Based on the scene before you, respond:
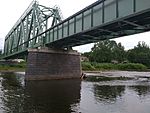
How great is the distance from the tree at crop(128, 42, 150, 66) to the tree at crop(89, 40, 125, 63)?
21.1ft

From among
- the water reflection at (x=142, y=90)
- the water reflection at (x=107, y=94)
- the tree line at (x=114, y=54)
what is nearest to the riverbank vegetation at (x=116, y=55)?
the tree line at (x=114, y=54)

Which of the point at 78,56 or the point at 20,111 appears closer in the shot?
the point at 20,111

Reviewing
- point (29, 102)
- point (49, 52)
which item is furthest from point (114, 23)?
point (49, 52)

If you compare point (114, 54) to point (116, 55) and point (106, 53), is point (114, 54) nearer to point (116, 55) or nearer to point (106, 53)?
point (116, 55)

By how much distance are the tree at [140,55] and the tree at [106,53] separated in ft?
21.1

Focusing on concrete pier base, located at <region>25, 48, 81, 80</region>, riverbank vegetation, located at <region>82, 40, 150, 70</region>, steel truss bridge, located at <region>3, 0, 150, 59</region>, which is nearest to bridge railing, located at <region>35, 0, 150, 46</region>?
steel truss bridge, located at <region>3, 0, 150, 59</region>

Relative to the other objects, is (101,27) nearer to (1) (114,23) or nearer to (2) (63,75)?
(1) (114,23)

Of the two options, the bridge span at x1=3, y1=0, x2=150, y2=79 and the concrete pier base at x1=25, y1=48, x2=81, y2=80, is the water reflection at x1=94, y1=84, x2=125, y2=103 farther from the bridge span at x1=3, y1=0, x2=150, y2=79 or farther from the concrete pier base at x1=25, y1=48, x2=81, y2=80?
the concrete pier base at x1=25, y1=48, x2=81, y2=80

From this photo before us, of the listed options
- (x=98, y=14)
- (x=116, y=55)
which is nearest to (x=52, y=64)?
(x=98, y=14)

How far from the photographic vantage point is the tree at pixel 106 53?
484 ft

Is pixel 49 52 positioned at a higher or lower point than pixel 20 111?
higher

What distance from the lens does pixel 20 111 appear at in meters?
20.4

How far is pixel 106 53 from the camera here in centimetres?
14862

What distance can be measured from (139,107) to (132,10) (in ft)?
30.3
